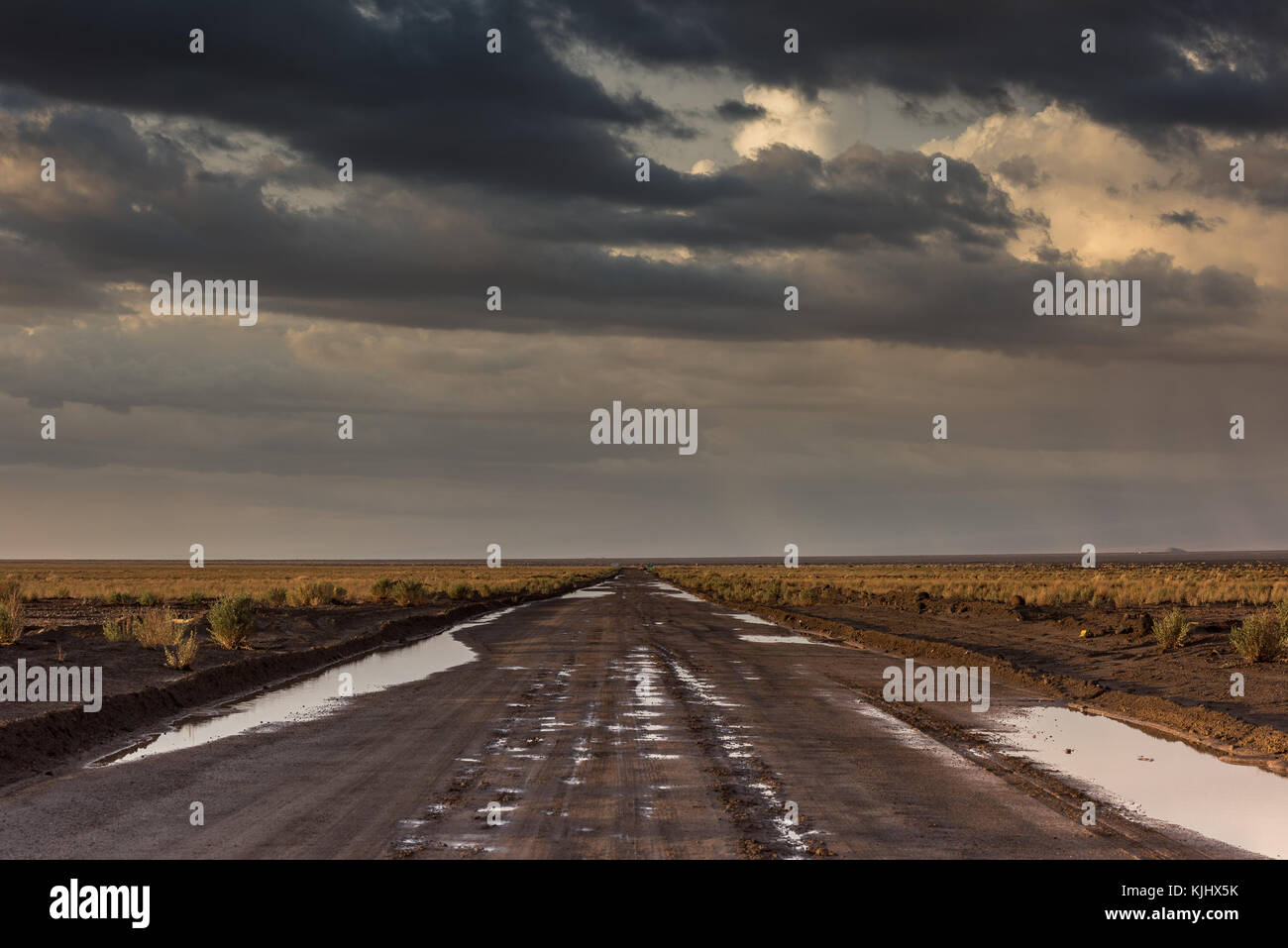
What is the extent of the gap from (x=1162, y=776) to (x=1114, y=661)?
44.6 ft

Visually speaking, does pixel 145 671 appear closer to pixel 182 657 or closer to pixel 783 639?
pixel 182 657

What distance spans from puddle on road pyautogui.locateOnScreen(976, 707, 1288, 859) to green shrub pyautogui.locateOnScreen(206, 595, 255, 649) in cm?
1874

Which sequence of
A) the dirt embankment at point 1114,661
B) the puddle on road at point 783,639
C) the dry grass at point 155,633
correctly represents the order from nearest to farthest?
the dirt embankment at point 1114,661, the dry grass at point 155,633, the puddle on road at point 783,639

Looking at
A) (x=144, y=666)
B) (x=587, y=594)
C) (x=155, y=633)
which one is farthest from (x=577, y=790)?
(x=587, y=594)

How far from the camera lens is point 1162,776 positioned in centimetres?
1177

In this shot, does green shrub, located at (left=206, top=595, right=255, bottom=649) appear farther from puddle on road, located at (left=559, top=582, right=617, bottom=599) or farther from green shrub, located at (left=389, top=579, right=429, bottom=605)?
puddle on road, located at (left=559, top=582, right=617, bottom=599)

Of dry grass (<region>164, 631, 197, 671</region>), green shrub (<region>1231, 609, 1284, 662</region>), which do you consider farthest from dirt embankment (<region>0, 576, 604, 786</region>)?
green shrub (<region>1231, 609, 1284, 662</region>)

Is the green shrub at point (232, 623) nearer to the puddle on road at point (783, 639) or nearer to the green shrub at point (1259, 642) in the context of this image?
the puddle on road at point (783, 639)

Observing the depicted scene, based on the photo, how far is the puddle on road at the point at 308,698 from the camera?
1405 cm

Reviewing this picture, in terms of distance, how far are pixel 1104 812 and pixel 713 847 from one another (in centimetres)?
379

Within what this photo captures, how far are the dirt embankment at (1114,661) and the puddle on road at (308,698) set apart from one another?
448 inches

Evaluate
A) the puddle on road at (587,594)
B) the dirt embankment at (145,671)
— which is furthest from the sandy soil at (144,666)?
the puddle on road at (587,594)
